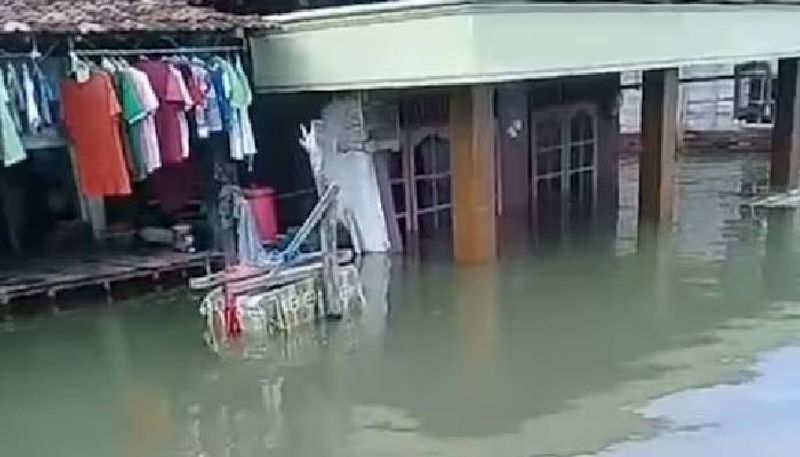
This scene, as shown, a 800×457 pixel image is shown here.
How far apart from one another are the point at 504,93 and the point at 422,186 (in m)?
1.99

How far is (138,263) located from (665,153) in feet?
22.2

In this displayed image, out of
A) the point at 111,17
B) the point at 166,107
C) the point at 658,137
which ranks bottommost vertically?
the point at 658,137

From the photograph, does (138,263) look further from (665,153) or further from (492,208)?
(665,153)

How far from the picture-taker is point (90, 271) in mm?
10891

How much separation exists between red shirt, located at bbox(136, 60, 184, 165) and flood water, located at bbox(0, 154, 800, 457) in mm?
1585

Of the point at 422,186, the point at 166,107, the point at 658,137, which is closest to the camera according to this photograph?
the point at 166,107

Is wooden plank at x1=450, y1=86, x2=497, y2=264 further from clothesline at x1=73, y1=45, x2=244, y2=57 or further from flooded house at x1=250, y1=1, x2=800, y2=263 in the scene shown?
clothesline at x1=73, y1=45, x2=244, y2=57

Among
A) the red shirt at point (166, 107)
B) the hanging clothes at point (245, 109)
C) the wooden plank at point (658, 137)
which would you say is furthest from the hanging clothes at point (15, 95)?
the wooden plank at point (658, 137)

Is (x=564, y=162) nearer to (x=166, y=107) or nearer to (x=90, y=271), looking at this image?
(x=166, y=107)

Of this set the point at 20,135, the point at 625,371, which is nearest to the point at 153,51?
the point at 20,135

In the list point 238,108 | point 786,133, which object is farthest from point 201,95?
point 786,133

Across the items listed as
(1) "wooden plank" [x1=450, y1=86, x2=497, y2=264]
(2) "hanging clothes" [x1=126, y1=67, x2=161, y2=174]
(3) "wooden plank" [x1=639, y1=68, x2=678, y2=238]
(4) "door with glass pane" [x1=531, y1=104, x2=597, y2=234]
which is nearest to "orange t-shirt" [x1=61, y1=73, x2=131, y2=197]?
(2) "hanging clothes" [x1=126, y1=67, x2=161, y2=174]

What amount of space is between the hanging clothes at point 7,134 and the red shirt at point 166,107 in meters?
1.49

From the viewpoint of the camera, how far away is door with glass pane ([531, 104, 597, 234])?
50.3 feet
